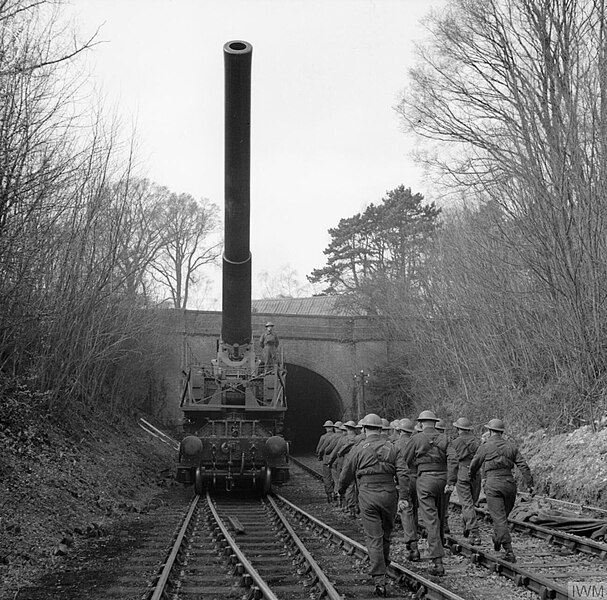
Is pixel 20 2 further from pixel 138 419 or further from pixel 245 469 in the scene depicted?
pixel 138 419

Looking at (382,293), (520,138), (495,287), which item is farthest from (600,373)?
(382,293)

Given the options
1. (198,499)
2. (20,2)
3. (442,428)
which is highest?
(20,2)

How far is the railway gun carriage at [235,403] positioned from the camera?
13.4 meters

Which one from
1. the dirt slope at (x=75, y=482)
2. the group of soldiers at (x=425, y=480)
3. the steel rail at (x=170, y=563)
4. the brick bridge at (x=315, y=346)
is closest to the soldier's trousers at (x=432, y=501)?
the group of soldiers at (x=425, y=480)

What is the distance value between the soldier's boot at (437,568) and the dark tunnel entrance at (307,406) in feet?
70.8

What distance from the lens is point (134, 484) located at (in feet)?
48.8

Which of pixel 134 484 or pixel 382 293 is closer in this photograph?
pixel 134 484

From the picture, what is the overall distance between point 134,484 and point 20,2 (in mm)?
9046

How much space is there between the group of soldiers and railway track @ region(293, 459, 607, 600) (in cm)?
27

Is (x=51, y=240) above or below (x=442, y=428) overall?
above

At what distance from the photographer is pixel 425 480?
316 inches

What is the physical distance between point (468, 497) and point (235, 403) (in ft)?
20.1

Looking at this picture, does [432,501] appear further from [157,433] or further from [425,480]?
[157,433]

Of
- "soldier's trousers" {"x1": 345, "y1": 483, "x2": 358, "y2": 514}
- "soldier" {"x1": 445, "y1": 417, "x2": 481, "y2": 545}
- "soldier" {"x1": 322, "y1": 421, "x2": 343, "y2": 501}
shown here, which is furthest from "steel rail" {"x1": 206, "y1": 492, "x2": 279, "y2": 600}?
"soldier" {"x1": 322, "y1": 421, "x2": 343, "y2": 501}
